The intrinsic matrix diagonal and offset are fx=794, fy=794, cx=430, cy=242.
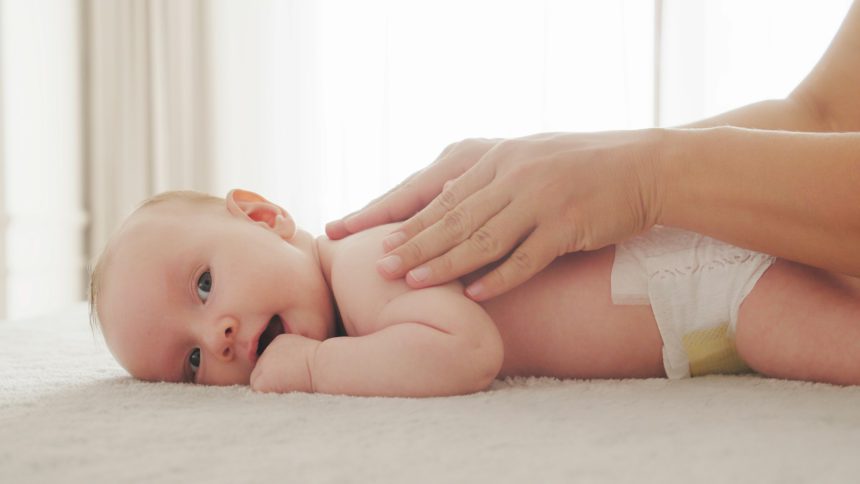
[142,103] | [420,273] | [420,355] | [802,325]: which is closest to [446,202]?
[420,273]

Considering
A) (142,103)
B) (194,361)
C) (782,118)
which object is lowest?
(194,361)

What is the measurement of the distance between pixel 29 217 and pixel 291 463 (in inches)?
109

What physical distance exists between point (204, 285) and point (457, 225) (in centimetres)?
35

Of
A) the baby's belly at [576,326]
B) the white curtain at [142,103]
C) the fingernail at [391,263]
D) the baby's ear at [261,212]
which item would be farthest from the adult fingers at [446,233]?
the white curtain at [142,103]

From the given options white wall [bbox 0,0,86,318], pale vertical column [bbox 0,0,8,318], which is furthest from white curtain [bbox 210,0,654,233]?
pale vertical column [bbox 0,0,8,318]

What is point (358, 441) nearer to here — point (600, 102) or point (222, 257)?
point (222, 257)

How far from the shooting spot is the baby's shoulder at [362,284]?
3.33 feet

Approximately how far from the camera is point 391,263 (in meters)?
0.98

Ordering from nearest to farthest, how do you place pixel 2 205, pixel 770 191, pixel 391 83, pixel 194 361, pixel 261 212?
1. pixel 770 191
2. pixel 194 361
3. pixel 261 212
4. pixel 2 205
5. pixel 391 83

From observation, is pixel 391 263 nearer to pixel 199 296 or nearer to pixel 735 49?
pixel 199 296

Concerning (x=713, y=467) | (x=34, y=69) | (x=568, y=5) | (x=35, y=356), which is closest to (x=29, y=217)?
(x=34, y=69)

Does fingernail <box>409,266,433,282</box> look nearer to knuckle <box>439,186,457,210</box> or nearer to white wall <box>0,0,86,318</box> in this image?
knuckle <box>439,186,457,210</box>

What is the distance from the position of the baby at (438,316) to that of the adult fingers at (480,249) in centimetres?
3

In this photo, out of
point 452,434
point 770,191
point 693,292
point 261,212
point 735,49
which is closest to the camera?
point 452,434
